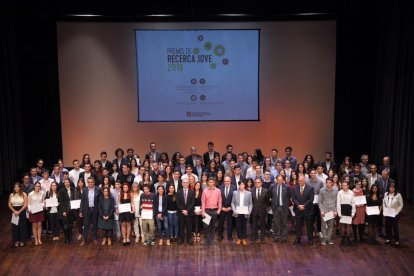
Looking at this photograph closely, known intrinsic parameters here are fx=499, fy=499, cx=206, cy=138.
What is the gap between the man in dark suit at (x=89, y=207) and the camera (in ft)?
29.1

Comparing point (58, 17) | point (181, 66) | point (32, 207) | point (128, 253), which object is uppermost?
point (58, 17)

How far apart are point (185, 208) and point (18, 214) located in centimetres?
293

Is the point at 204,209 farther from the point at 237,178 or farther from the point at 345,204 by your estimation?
the point at 345,204

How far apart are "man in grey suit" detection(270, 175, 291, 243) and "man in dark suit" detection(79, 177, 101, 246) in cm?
313

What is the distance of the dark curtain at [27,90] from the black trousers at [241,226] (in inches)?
251

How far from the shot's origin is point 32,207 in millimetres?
8750

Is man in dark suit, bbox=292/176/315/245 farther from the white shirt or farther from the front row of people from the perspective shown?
the white shirt

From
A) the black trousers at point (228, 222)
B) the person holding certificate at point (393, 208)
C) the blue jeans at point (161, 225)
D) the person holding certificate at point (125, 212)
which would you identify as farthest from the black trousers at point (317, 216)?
the person holding certificate at point (125, 212)

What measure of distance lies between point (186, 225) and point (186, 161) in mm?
2514

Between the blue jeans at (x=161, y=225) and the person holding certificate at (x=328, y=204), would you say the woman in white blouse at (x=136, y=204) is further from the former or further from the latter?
the person holding certificate at (x=328, y=204)

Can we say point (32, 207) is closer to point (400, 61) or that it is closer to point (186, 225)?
point (186, 225)

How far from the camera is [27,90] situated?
13.1 metres

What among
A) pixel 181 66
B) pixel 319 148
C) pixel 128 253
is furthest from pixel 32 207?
pixel 319 148

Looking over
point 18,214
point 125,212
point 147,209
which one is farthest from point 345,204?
point 18,214
